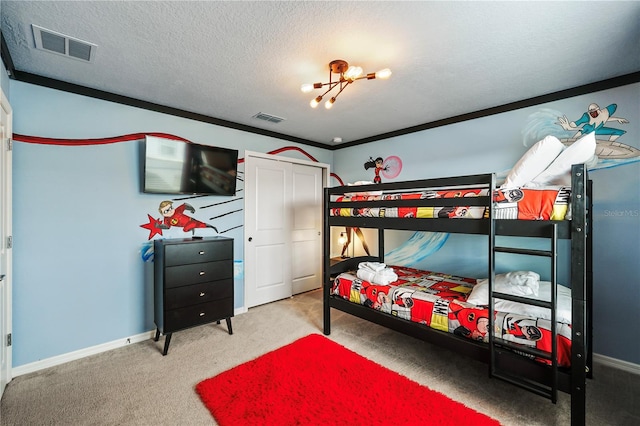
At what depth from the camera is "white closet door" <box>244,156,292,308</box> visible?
3723 millimetres

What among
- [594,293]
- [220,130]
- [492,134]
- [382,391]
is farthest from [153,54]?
[594,293]

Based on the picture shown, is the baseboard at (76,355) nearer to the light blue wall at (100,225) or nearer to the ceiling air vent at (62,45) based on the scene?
Answer: the light blue wall at (100,225)

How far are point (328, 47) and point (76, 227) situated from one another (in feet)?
8.66

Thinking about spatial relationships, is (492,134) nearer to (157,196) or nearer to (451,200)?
(451,200)

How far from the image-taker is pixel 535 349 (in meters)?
1.71

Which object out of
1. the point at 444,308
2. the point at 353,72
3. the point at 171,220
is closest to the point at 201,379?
the point at 171,220

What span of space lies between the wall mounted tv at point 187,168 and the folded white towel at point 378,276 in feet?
5.98

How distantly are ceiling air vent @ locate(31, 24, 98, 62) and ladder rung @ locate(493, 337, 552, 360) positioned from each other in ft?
11.0

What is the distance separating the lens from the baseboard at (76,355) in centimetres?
225

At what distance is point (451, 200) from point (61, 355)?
3.51 metres

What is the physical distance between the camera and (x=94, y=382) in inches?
84.3

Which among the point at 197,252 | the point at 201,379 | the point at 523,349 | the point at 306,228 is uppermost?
the point at 306,228

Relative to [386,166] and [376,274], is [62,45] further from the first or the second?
[386,166]

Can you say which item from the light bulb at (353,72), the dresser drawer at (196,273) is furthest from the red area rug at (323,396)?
the light bulb at (353,72)
